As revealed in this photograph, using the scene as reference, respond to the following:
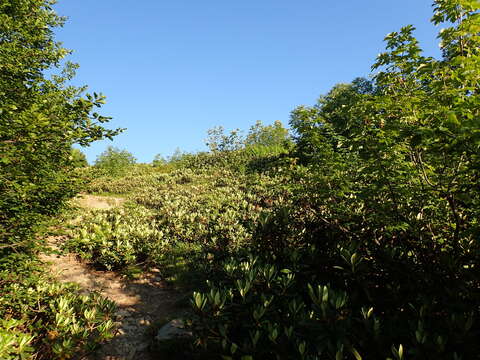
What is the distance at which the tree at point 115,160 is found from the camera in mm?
28156

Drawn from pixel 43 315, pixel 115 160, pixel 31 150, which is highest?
pixel 115 160

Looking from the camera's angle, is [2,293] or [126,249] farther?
[126,249]

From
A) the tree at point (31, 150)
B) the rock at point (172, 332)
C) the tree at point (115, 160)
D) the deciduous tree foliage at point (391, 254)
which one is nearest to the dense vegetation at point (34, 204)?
the tree at point (31, 150)

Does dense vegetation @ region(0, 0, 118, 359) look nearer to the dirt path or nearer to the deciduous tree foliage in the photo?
the dirt path

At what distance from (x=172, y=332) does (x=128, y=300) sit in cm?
256

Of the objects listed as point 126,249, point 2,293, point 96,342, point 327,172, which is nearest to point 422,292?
point 327,172

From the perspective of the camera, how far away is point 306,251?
4.66 metres

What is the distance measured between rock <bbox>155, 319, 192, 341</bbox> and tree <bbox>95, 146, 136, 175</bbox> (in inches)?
1011

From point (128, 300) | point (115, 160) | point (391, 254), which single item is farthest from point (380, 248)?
point (115, 160)

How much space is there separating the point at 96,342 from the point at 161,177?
63.3 feet

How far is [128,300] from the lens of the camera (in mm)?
6582

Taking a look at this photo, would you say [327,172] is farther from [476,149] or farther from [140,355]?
[140,355]

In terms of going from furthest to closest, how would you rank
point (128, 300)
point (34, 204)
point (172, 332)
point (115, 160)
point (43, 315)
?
1. point (115, 160)
2. point (128, 300)
3. point (43, 315)
4. point (172, 332)
5. point (34, 204)

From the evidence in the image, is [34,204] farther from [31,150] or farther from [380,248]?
[380,248]
